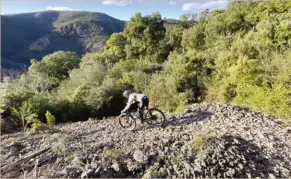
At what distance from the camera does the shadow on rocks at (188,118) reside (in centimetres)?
733

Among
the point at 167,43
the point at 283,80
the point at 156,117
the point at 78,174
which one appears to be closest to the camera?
the point at 78,174

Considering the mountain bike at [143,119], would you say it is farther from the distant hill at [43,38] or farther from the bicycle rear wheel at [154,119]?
the distant hill at [43,38]

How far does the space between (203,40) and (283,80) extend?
1221 centimetres

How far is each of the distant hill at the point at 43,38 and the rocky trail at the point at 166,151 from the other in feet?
141

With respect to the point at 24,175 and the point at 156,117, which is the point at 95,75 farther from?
the point at 24,175

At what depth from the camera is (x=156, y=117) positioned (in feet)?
24.2

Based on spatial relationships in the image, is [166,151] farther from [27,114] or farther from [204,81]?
[204,81]

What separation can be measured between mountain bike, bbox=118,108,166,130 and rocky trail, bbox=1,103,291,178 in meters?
0.19

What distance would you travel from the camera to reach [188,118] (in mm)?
7586

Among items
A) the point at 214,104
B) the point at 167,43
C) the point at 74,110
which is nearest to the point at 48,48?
the point at 167,43

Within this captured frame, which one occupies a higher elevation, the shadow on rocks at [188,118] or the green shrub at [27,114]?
the shadow on rocks at [188,118]

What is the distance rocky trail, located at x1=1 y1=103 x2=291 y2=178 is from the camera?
4961 millimetres

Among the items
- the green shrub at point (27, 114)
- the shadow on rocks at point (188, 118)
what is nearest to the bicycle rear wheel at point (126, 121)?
the shadow on rocks at point (188, 118)

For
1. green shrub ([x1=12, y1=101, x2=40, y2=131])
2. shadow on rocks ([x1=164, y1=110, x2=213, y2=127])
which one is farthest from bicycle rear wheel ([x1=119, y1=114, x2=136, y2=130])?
green shrub ([x1=12, y1=101, x2=40, y2=131])
